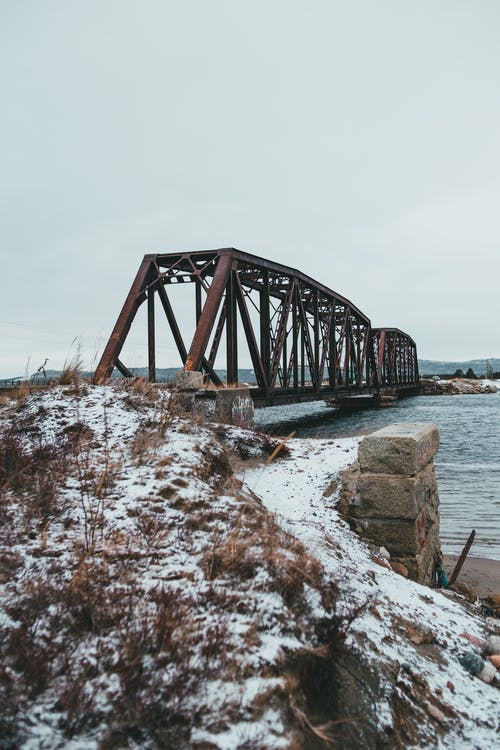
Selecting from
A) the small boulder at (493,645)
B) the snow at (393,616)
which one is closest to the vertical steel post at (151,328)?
the snow at (393,616)

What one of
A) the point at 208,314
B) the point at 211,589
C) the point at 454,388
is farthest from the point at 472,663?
the point at 454,388

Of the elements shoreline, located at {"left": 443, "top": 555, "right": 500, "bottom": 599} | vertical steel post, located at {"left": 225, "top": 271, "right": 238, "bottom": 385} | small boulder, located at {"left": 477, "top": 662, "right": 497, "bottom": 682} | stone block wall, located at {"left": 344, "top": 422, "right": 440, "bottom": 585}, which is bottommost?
shoreline, located at {"left": 443, "top": 555, "right": 500, "bottom": 599}

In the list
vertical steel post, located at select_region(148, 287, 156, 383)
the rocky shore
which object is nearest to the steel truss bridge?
vertical steel post, located at select_region(148, 287, 156, 383)

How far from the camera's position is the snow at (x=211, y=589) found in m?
1.89

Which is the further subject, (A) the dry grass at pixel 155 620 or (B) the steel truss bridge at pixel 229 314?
(B) the steel truss bridge at pixel 229 314

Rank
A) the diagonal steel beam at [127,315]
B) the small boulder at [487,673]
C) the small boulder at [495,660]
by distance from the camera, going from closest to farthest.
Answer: the small boulder at [487,673]
the small boulder at [495,660]
the diagonal steel beam at [127,315]

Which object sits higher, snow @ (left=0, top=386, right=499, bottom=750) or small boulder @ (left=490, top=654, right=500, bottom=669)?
snow @ (left=0, top=386, right=499, bottom=750)

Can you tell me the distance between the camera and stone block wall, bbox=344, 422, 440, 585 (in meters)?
4.62

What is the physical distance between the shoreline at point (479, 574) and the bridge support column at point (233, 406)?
4621 mm

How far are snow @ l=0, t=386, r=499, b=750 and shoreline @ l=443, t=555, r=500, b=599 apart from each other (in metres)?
2.34

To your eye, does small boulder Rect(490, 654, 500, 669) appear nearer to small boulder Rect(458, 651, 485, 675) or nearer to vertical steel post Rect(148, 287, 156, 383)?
small boulder Rect(458, 651, 485, 675)

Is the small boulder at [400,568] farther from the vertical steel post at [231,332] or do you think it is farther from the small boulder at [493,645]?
the vertical steel post at [231,332]

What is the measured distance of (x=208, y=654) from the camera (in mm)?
2045

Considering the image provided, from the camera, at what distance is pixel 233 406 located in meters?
10.3
